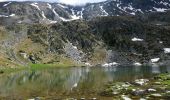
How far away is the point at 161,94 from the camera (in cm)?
6462

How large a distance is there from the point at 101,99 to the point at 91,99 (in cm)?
175

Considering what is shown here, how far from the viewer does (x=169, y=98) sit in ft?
194

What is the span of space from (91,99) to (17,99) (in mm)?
14264

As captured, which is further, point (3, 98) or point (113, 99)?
point (3, 98)

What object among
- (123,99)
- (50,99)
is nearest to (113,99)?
(123,99)

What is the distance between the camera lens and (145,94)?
65.9 meters

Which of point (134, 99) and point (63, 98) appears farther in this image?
point (63, 98)

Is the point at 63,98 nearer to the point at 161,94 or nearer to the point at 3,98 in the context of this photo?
the point at 3,98

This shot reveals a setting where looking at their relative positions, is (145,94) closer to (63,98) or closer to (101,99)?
(101,99)

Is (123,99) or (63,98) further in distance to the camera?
(63,98)

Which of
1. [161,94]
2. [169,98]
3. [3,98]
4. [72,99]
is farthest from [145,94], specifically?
[3,98]

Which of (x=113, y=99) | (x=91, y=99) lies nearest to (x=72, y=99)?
(x=91, y=99)

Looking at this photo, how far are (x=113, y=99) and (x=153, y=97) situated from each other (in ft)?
22.4

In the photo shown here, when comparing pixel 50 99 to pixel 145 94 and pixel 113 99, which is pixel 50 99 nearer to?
pixel 113 99
